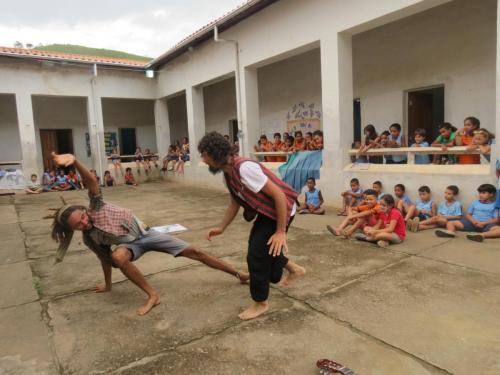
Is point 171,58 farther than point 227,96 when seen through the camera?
No

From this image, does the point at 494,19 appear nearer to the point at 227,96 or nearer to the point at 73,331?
the point at 73,331

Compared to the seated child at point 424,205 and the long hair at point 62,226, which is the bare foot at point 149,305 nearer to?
the long hair at point 62,226

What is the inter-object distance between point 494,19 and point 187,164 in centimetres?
935

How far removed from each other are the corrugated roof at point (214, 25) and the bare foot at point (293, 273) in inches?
263

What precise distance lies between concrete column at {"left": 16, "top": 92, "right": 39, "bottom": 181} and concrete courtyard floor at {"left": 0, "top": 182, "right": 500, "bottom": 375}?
8.75 m

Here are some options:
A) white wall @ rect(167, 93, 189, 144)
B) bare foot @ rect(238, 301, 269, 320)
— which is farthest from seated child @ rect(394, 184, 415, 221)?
white wall @ rect(167, 93, 189, 144)

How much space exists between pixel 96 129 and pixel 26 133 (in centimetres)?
218

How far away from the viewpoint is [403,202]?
615cm

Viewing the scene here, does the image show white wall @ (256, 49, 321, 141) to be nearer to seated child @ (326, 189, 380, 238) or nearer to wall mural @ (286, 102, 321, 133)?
wall mural @ (286, 102, 321, 133)

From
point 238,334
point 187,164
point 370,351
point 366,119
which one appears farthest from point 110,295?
point 187,164

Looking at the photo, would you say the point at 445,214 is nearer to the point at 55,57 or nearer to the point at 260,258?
the point at 260,258

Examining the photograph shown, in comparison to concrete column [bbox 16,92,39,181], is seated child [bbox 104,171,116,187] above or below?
below

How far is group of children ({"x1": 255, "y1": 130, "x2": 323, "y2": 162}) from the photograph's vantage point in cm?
836

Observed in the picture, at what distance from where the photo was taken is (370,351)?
7.78 feet
